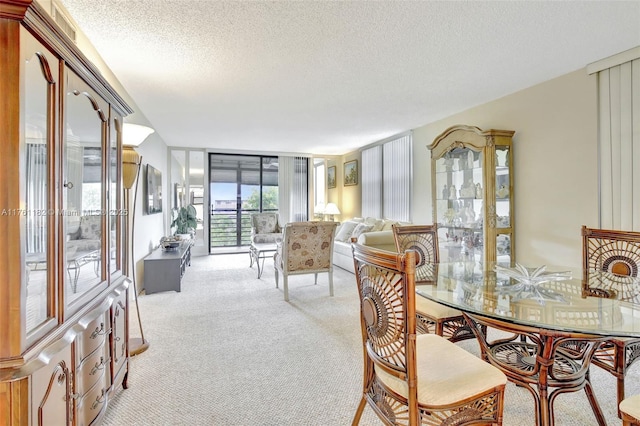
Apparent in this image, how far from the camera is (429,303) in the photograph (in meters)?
2.13

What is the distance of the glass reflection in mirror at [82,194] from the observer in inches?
50.6

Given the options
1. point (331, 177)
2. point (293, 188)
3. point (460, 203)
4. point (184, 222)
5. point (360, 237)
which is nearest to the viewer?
point (460, 203)

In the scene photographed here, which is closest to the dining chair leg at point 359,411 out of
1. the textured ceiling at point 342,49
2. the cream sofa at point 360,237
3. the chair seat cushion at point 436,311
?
the chair seat cushion at point 436,311

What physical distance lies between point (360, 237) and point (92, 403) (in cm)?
370

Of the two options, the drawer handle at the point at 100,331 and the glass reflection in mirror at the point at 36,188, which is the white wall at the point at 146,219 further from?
the glass reflection in mirror at the point at 36,188

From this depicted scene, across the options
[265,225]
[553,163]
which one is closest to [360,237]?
[553,163]

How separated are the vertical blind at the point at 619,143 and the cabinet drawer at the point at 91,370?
385 cm

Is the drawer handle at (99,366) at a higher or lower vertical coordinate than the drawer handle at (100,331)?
lower

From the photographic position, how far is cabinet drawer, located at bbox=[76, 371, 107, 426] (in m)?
1.36

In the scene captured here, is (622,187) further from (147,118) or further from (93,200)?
(147,118)

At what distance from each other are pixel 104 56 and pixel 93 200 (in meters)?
Answer: 1.76

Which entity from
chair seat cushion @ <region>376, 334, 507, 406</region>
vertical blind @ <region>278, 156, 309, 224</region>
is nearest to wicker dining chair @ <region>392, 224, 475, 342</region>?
chair seat cushion @ <region>376, 334, 507, 406</region>

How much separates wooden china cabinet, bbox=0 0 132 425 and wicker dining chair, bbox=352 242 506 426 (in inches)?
45.7

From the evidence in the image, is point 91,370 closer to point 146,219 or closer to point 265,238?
point 146,219
